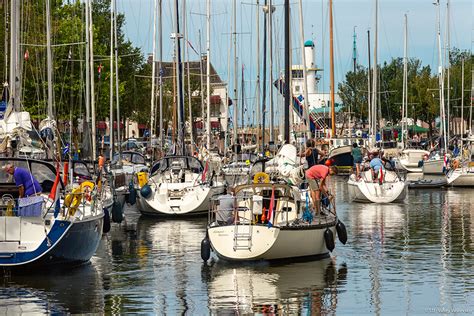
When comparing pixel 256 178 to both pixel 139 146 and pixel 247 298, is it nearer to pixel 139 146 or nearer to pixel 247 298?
pixel 247 298

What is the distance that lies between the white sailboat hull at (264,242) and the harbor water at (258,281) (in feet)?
0.86

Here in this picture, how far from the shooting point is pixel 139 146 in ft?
266

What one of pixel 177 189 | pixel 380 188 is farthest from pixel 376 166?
pixel 177 189

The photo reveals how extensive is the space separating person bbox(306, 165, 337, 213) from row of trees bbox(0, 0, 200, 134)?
1916 centimetres

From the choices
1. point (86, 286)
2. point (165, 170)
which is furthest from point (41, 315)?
point (165, 170)

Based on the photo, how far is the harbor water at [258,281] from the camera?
19.4 metres

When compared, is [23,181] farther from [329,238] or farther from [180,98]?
[180,98]

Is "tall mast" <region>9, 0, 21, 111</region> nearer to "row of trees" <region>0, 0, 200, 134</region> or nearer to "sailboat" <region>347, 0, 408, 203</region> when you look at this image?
"row of trees" <region>0, 0, 200, 134</region>

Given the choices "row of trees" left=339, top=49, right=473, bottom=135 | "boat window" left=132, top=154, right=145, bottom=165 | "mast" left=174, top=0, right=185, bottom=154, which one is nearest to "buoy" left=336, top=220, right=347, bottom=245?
"mast" left=174, top=0, right=185, bottom=154

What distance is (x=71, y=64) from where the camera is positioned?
61906mm

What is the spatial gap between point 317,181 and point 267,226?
284 centimetres

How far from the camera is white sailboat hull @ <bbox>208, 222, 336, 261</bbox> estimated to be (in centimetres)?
2347

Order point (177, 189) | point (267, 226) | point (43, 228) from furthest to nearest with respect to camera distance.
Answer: point (177, 189) → point (267, 226) → point (43, 228)

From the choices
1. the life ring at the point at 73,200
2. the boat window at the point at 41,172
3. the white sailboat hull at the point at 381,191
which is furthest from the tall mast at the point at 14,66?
the white sailboat hull at the point at 381,191
